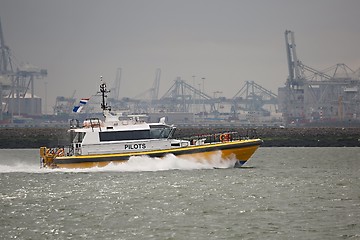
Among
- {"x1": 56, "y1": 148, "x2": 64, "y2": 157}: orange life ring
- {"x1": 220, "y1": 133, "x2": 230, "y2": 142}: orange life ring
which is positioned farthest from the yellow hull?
{"x1": 220, "y1": 133, "x2": 230, "y2": 142}: orange life ring

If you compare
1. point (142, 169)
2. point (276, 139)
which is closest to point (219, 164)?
point (142, 169)

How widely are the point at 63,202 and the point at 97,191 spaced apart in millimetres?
3522

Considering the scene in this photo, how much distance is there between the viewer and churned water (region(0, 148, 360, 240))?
26.1 m

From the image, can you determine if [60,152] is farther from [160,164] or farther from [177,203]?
[177,203]

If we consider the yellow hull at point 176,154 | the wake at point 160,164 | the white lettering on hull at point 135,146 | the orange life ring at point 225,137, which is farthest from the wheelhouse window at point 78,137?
the orange life ring at point 225,137

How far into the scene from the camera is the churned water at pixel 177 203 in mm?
26062

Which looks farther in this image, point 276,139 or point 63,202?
point 276,139

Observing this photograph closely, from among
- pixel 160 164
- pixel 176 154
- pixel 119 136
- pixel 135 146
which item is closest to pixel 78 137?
pixel 119 136

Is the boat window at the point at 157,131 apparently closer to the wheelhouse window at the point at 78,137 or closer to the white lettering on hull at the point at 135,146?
the white lettering on hull at the point at 135,146

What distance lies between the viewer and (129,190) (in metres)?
36.6

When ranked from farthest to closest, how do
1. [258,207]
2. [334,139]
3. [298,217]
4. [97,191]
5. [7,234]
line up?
1. [334,139]
2. [97,191]
3. [258,207]
4. [298,217]
5. [7,234]

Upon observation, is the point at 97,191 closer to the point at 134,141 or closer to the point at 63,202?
the point at 63,202

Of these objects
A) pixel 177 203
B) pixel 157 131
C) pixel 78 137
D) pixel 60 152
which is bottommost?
pixel 177 203

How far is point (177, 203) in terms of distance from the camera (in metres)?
32.2
